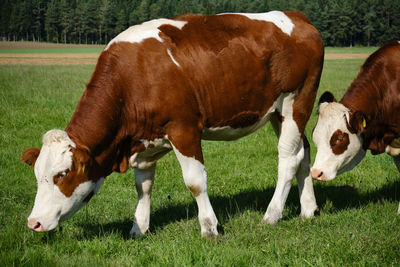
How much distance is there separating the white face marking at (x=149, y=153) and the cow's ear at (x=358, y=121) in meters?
2.14

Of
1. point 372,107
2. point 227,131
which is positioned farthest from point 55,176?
point 372,107

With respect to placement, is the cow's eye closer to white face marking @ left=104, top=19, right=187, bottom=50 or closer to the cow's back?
the cow's back

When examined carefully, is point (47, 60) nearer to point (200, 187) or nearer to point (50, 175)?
point (200, 187)

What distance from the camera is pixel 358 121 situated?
17.1 feet

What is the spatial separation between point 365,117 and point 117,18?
119m

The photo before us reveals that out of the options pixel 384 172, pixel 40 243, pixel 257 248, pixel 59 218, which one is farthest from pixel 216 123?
pixel 384 172

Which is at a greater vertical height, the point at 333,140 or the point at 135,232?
the point at 333,140

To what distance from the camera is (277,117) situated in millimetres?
5852

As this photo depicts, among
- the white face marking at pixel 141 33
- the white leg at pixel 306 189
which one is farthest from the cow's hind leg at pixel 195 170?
the white leg at pixel 306 189

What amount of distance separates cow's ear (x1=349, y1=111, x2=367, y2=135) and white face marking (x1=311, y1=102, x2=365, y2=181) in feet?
0.57

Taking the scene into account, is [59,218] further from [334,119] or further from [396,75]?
[396,75]

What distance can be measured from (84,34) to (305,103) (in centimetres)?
11586

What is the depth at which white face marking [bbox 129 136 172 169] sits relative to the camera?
4.79m

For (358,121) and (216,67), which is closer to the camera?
(216,67)
